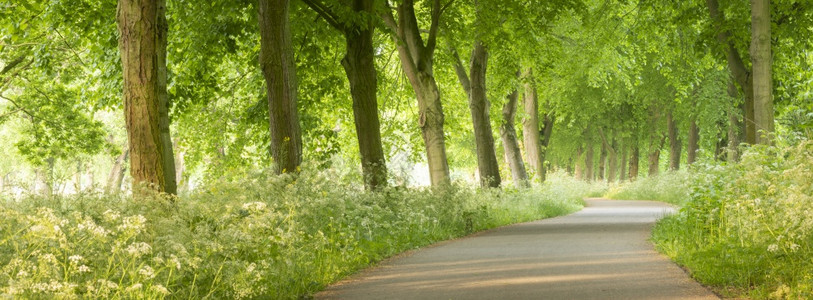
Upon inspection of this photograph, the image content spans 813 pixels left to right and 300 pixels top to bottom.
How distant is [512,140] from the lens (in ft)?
118

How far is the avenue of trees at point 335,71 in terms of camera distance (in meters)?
15.6

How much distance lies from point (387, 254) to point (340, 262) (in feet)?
8.04

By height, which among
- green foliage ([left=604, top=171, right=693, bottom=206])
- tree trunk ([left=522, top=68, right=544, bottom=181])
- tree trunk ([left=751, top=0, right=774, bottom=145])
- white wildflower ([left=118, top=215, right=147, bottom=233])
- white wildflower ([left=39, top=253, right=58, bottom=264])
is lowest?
white wildflower ([left=39, top=253, right=58, bottom=264])

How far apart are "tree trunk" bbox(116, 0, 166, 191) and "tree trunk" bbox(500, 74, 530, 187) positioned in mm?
23529

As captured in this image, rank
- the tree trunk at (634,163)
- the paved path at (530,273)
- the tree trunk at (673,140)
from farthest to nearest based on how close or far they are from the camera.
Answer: the tree trunk at (634,163) < the tree trunk at (673,140) < the paved path at (530,273)

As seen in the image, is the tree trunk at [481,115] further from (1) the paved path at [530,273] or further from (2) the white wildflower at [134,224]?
(2) the white wildflower at [134,224]

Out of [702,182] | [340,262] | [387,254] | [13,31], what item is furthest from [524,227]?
[13,31]

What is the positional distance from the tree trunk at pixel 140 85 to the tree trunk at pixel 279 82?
3.68m

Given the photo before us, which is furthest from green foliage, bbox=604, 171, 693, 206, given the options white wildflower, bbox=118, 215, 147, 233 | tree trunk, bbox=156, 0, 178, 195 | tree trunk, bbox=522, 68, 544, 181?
white wildflower, bbox=118, 215, 147, 233

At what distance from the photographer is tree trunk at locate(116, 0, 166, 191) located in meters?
11.9

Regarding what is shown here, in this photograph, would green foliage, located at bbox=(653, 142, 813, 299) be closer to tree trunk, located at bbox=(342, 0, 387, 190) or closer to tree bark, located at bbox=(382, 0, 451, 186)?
tree trunk, located at bbox=(342, 0, 387, 190)

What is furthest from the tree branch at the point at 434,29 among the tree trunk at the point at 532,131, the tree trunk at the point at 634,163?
the tree trunk at the point at 634,163

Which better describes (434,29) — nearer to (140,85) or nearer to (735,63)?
(735,63)

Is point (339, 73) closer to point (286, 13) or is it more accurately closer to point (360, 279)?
point (286, 13)
